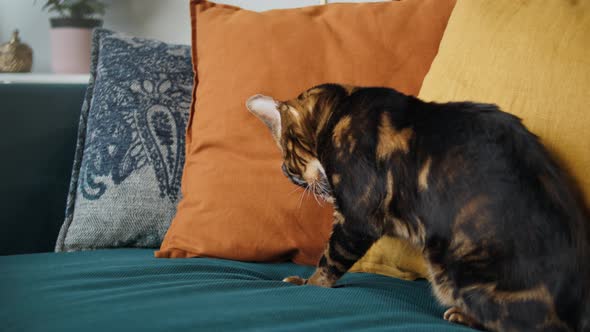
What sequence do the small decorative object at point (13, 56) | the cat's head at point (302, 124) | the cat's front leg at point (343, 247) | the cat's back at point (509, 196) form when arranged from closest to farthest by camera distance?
the cat's back at point (509, 196) → the cat's front leg at point (343, 247) → the cat's head at point (302, 124) → the small decorative object at point (13, 56)

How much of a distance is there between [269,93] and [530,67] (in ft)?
1.81

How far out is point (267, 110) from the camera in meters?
1.37

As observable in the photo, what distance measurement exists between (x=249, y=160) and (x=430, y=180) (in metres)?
0.45

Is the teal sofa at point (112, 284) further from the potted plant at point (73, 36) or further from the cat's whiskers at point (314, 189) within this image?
the potted plant at point (73, 36)

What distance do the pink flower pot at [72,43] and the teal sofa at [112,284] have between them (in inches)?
38.5

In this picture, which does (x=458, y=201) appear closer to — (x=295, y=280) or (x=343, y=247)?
(x=343, y=247)

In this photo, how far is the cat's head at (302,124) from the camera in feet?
4.30

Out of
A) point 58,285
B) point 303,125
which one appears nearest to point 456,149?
point 303,125

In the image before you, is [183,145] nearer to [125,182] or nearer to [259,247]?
[125,182]

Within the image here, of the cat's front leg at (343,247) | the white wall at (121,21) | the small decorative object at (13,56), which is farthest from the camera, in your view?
the white wall at (121,21)

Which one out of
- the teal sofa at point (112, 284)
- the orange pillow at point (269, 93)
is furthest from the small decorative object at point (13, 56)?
the orange pillow at point (269, 93)

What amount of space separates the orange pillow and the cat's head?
3 centimetres

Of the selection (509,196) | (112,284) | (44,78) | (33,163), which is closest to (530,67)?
(509,196)

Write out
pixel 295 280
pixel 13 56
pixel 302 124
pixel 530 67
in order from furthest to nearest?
pixel 13 56, pixel 302 124, pixel 295 280, pixel 530 67
